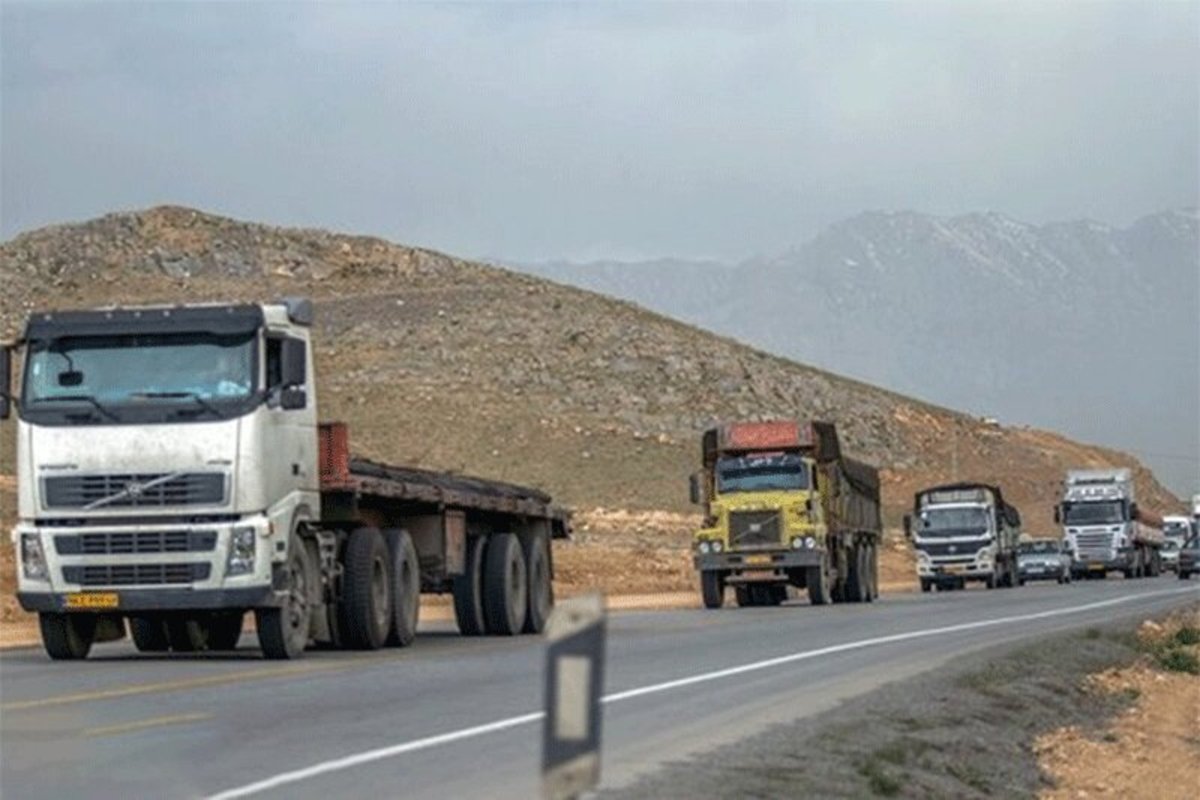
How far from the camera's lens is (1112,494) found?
8075 centimetres

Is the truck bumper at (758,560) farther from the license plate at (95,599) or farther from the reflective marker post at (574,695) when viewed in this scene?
the reflective marker post at (574,695)

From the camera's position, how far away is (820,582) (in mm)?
49469

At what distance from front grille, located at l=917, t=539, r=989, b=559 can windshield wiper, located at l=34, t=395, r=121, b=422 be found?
146 ft

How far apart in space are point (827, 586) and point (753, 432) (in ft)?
10.5

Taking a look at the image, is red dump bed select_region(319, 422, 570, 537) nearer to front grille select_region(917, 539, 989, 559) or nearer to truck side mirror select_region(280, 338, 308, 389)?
truck side mirror select_region(280, 338, 308, 389)

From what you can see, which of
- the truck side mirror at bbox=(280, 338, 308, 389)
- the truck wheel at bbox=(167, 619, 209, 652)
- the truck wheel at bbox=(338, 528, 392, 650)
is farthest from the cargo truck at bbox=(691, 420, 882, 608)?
the truck side mirror at bbox=(280, 338, 308, 389)

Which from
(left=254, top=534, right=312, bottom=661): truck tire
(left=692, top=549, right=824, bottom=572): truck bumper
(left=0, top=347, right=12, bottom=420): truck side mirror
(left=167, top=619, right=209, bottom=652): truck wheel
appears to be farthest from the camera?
(left=692, top=549, right=824, bottom=572): truck bumper

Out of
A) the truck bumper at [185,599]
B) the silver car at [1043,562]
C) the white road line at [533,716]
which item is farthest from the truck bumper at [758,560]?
the silver car at [1043,562]

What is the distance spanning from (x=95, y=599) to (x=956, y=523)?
44.8 metres

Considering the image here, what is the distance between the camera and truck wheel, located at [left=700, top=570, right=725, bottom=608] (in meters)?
49.5

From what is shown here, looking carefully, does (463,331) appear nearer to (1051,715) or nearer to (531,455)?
(531,455)

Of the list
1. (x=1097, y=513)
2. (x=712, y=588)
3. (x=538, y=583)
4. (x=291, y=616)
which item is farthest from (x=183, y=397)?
(x=1097, y=513)

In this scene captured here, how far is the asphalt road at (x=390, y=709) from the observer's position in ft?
49.0

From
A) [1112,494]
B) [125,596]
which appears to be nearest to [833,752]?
[125,596]
